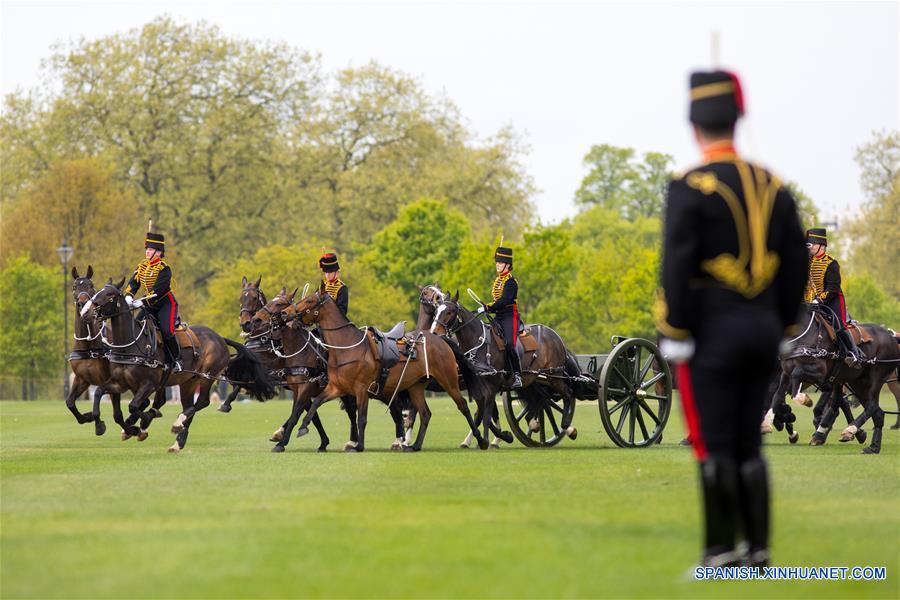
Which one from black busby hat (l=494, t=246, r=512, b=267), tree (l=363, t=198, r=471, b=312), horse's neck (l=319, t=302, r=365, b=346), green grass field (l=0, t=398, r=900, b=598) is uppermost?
tree (l=363, t=198, r=471, b=312)

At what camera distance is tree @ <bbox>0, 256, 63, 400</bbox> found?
63625mm

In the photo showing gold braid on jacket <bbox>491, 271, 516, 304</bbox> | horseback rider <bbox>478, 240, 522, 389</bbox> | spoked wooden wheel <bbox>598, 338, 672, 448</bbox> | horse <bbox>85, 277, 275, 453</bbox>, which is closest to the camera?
spoked wooden wheel <bbox>598, 338, 672, 448</bbox>

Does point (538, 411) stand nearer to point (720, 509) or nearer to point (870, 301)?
point (720, 509)

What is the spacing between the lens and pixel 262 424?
34188mm

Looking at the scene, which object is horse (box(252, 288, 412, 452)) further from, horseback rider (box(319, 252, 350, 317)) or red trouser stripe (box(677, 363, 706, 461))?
red trouser stripe (box(677, 363, 706, 461))

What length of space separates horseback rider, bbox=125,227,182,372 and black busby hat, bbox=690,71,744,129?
49.8 feet

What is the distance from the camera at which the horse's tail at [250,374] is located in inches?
991

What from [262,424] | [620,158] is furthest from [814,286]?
[620,158]

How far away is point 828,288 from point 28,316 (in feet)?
159

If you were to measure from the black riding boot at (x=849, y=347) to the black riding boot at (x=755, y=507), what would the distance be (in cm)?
1429

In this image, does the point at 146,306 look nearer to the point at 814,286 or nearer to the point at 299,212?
the point at 814,286


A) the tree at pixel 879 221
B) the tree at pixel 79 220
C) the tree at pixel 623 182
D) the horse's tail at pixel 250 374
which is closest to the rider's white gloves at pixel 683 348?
the horse's tail at pixel 250 374

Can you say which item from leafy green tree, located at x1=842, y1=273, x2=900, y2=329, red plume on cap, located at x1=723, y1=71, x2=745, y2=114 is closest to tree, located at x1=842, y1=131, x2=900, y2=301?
leafy green tree, located at x1=842, y1=273, x2=900, y2=329

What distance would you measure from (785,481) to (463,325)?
9069 millimetres
